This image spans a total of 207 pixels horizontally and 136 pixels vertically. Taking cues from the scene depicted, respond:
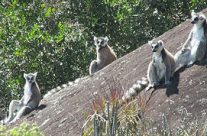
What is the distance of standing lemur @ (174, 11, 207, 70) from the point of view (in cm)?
1366

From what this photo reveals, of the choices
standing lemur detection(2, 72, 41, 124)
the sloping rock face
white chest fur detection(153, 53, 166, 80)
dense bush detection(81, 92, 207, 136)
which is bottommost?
standing lemur detection(2, 72, 41, 124)

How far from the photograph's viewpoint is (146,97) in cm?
1301

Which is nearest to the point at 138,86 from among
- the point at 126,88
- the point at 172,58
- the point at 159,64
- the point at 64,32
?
the point at 126,88

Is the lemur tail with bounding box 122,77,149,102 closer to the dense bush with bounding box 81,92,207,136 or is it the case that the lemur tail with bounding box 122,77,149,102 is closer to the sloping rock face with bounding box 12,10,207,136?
the sloping rock face with bounding box 12,10,207,136

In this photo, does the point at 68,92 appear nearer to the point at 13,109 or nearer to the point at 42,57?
the point at 13,109

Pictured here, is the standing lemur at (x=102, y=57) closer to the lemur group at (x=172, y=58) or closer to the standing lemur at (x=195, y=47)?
the lemur group at (x=172, y=58)

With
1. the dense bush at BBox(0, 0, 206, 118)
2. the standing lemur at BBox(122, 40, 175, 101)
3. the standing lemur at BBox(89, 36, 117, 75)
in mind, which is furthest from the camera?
the dense bush at BBox(0, 0, 206, 118)

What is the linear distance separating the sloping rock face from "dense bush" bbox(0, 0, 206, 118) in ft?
16.7

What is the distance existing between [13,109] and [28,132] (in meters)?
8.15

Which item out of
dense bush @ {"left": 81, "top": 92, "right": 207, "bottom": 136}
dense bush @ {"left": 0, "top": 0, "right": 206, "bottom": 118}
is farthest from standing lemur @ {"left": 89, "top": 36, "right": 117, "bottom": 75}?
dense bush @ {"left": 81, "top": 92, "right": 207, "bottom": 136}

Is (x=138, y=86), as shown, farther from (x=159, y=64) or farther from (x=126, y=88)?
(x=159, y=64)

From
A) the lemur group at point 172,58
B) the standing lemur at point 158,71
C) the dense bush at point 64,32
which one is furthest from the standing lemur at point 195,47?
the dense bush at point 64,32

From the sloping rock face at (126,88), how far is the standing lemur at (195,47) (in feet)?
0.94

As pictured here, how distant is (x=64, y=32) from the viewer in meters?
22.8
